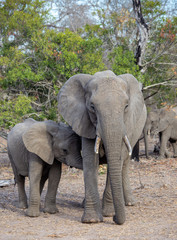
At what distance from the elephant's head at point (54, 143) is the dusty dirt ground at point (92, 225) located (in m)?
0.85

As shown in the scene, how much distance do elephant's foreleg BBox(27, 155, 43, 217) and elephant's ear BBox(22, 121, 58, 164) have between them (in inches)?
7.0

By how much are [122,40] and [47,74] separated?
2641 millimetres

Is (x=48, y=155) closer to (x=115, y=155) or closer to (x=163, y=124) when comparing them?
(x=115, y=155)

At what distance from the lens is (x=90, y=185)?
6.07m

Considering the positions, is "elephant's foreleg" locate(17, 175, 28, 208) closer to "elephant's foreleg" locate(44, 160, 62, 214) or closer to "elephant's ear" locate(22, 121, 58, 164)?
"elephant's foreleg" locate(44, 160, 62, 214)

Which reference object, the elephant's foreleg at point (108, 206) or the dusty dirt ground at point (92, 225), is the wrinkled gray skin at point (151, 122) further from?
the elephant's foreleg at point (108, 206)

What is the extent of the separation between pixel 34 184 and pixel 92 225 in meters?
1.31

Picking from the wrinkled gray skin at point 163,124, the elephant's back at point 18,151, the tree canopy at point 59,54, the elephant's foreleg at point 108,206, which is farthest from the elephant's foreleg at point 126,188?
the wrinkled gray skin at point 163,124

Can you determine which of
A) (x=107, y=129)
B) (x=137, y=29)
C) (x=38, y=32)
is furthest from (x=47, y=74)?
(x=107, y=129)

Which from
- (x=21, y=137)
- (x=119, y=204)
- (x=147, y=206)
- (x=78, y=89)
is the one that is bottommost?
(x=147, y=206)

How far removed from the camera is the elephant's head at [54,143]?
261 inches

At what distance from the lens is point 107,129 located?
5.43m

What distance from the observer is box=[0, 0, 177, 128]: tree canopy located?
454 inches

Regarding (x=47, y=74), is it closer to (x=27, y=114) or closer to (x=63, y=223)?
(x=27, y=114)
